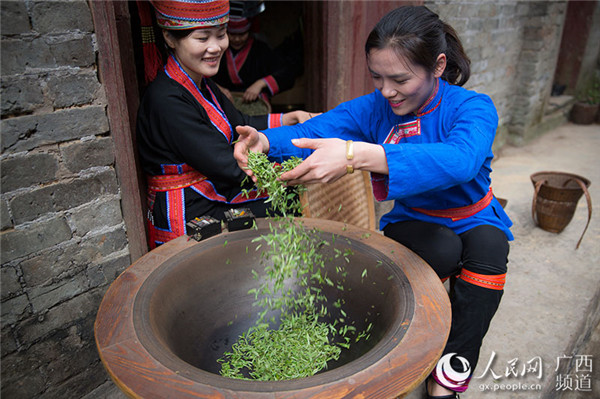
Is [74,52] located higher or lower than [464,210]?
higher

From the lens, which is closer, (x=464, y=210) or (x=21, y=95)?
(x=21, y=95)

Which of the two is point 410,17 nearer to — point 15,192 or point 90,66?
point 90,66

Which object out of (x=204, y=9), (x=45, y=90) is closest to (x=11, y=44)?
(x=45, y=90)

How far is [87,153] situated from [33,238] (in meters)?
0.44

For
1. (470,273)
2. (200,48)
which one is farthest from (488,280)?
(200,48)

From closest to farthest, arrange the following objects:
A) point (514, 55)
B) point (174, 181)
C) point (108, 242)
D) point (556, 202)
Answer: point (108, 242), point (174, 181), point (556, 202), point (514, 55)

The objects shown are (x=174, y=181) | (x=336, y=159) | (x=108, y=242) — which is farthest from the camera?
(x=174, y=181)

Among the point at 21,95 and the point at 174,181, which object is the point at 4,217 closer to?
the point at 21,95

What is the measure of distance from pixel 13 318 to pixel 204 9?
66.4 inches

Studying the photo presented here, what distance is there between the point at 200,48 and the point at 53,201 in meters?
1.04

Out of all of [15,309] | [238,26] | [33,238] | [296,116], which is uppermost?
[238,26]

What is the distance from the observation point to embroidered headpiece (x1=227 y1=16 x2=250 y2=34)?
12.3 ft

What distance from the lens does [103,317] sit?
56.6 inches

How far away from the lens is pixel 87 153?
78.2 inches
